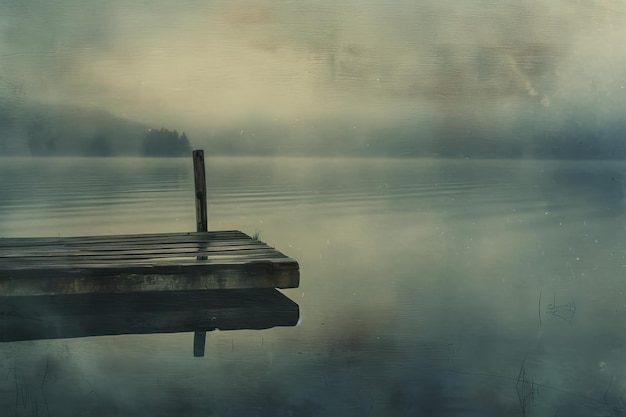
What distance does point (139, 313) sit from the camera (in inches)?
149

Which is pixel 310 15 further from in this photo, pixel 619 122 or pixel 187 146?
pixel 187 146

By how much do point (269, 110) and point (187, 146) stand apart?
3.15 metres

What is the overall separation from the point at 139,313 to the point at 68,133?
12.5ft

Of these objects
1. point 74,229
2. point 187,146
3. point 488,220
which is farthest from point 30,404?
point 488,220

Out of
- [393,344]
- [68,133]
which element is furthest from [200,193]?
[393,344]

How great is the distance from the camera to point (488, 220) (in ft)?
49.8

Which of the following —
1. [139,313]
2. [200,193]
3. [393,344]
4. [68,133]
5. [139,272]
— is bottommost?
[393,344]

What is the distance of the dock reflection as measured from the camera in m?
3.67

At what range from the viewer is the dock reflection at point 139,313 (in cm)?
367

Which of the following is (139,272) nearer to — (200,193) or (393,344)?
(200,193)

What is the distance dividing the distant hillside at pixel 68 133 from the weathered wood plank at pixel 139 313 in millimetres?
2505

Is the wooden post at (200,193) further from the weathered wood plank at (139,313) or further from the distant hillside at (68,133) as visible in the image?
the weathered wood plank at (139,313)

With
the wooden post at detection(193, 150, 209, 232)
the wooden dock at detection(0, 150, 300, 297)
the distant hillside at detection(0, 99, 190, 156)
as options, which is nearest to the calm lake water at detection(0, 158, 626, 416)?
the distant hillside at detection(0, 99, 190, 156)

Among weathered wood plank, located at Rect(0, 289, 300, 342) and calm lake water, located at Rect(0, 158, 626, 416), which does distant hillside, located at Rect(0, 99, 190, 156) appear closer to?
calm lake water, located at Rect(0, 158, 626, 416)
